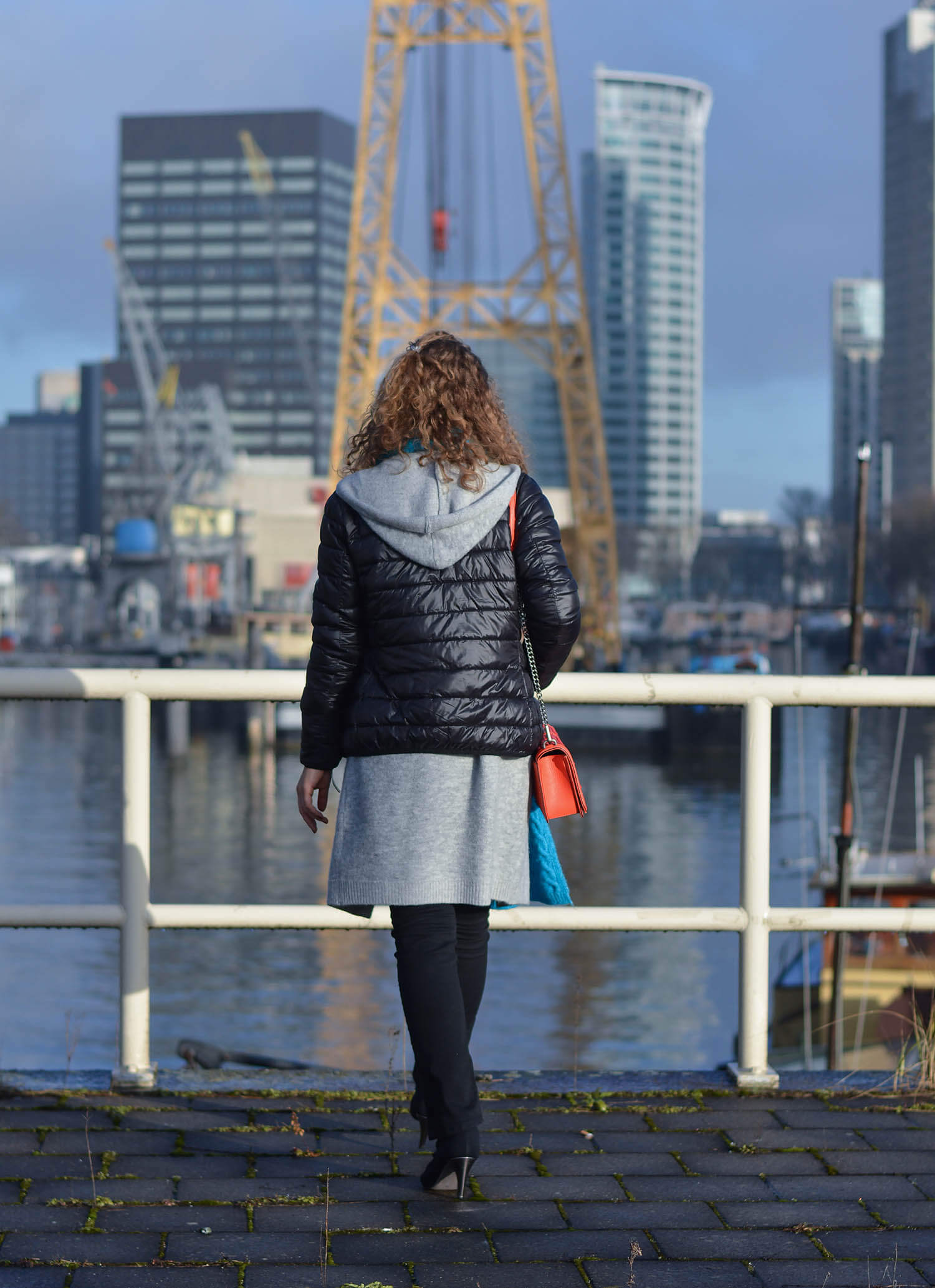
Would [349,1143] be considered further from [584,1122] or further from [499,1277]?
[499,1277]

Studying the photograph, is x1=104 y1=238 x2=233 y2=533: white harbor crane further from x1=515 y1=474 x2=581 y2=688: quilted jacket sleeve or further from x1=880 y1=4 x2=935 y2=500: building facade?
x1=515 y1=474 x2=581 y2=688: quilted jacket sleeve

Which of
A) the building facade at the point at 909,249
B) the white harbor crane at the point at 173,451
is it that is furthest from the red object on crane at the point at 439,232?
the building facade at the point at 909,249

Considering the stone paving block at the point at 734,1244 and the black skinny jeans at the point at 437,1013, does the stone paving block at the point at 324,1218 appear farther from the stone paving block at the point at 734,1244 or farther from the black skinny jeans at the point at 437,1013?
the stone paving block at the point at 734,1244

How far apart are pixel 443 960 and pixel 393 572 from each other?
2.44ft

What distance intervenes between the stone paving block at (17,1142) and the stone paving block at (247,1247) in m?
0.61

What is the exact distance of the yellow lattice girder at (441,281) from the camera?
46.2m

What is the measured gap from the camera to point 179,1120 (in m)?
3.52

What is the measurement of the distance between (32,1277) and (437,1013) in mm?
849

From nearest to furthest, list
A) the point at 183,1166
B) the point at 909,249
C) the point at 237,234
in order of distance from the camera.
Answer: the point at 183,1166 < the point at 909,249 < the point at 237,234

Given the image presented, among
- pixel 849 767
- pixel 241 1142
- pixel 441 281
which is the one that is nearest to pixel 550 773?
pixel 241 1142

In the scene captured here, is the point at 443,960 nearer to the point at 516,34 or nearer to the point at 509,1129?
the point at 509,1129

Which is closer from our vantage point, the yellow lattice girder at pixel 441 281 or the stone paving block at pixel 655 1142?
the stone paving block at pixel 655 1142

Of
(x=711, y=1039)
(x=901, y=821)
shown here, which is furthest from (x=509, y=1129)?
(x=901, y=821)

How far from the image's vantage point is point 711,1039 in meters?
18.0
